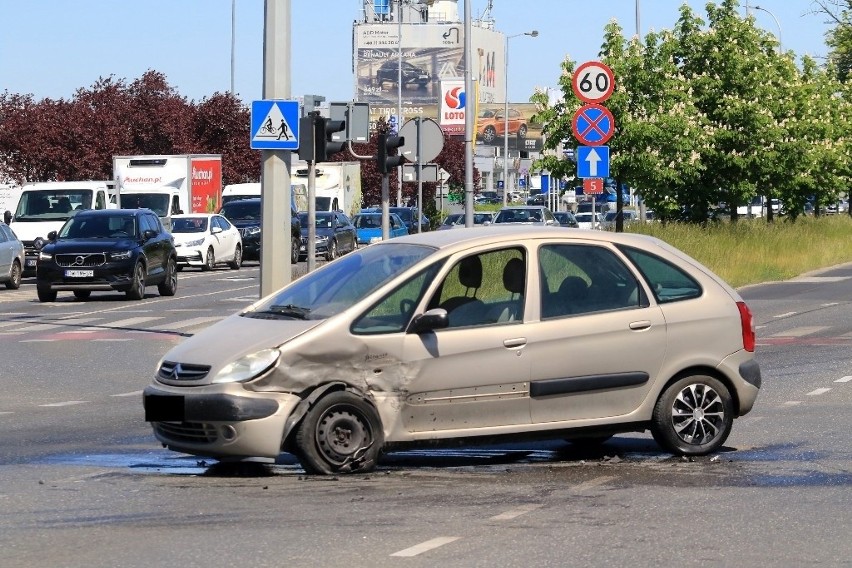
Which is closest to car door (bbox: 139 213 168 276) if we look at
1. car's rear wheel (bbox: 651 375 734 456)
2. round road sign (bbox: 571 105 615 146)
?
round road sign (bbox: 571 105 615 146)

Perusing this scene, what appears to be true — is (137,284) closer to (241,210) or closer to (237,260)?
(237,260)

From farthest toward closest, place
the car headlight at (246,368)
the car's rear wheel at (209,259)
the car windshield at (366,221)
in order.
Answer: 1. the car windshield at (366,221)
2. the car's rear wheel at (209,259)
3. the car headlight at (246,368)

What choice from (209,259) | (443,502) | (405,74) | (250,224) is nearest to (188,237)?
(209,259)

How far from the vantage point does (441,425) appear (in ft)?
33.5

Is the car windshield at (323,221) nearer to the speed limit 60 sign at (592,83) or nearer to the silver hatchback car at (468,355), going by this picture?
the speed limit 60 sign at (592,83)

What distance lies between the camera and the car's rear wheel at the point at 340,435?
9938 millimetres

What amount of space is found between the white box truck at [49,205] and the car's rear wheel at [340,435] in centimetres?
3214

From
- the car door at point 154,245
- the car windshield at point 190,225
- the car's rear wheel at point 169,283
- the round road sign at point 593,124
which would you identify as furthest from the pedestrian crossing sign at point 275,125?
the car windshield at point 190,225

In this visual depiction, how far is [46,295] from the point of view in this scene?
32.8 metres

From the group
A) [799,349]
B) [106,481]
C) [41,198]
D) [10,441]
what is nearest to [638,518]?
[106,481]

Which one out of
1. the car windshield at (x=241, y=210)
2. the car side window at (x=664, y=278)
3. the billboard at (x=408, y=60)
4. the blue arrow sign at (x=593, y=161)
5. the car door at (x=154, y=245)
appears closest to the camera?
the car side window at (x=664, y=278)

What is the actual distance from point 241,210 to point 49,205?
1174 centimetres

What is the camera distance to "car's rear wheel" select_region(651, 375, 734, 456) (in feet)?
35.3

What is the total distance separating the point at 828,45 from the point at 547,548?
73.4 metres
